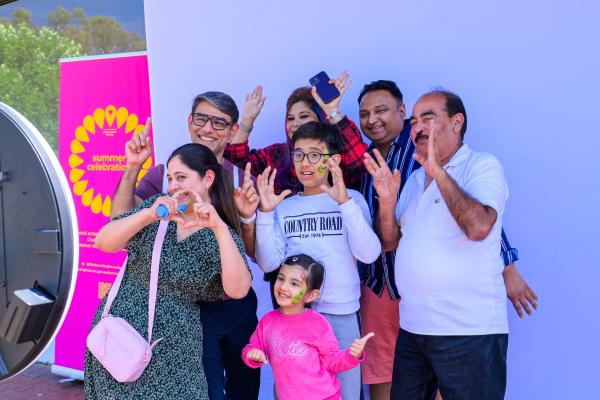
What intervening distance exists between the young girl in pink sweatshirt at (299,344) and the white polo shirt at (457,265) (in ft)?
1.02

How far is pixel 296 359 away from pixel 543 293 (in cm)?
126

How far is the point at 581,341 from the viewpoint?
2.51 metres

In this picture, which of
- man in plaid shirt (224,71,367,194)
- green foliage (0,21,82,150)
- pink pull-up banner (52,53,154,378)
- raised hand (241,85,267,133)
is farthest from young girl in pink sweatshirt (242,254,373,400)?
green foliage (0,21,82,150)

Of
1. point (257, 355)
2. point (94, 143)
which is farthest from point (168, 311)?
point (94, 143)

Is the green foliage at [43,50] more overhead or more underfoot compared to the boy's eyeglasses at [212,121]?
more overhead

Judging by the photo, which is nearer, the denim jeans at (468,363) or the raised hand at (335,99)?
the denim jeans at (468,363)

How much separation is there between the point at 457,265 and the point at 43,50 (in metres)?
6.62

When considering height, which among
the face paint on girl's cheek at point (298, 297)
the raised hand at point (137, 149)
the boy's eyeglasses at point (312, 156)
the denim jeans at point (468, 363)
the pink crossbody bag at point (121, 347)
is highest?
the raised hand at point (137, 149)

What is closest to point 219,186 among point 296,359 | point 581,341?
point 296,359

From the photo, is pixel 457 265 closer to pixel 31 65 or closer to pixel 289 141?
pixel 289 141

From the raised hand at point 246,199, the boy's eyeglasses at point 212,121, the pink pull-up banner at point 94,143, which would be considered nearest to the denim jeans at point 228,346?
the raised hand at point 246,199

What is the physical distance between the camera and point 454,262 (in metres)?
1.93

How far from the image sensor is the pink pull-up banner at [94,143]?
12.4 feet

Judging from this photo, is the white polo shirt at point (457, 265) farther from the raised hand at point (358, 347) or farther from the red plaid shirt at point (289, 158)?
the red plaid shirt at point (289, 158)
